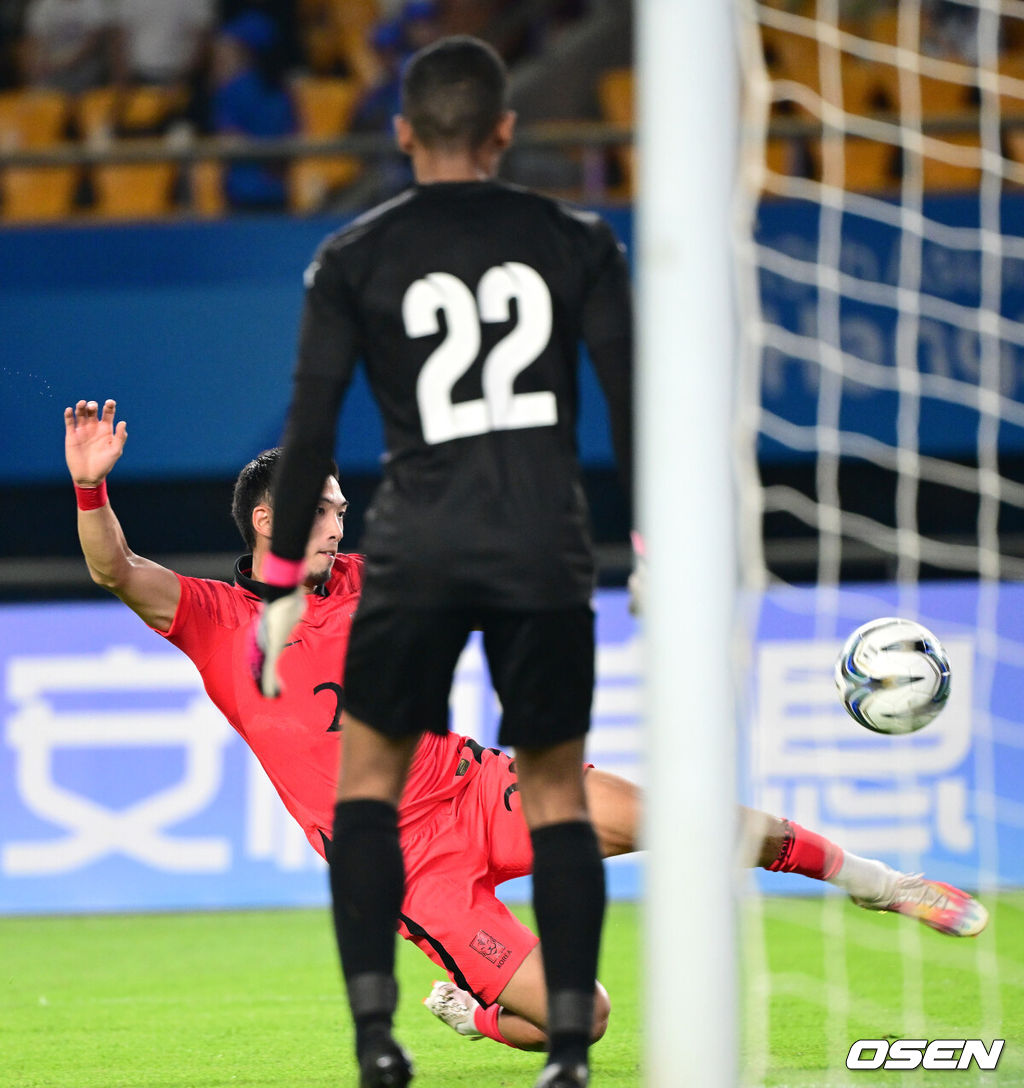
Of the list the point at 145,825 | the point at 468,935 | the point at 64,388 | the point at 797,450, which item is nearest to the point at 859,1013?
the point at 468,935

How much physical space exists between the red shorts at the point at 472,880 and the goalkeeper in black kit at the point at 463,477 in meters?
1.00

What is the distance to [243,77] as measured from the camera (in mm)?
10312

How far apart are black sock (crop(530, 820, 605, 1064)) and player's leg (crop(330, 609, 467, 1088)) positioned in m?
0.24

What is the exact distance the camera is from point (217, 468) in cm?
902

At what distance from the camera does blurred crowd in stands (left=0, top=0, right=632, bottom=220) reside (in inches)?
385

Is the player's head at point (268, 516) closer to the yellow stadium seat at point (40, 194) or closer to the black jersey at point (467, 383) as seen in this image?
the black jersey at point (467, 383)

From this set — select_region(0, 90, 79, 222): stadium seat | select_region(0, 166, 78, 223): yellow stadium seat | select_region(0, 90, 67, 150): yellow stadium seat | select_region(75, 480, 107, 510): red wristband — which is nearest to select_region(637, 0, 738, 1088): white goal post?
select_region(75, 480, 107, 510): red wristband

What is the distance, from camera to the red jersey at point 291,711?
388cm

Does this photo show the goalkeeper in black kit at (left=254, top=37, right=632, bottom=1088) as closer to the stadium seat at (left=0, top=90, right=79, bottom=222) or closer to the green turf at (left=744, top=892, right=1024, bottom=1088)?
the green turf at (left=744, top=892, right=1024, bottom=1088)

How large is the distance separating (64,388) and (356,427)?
1567mm

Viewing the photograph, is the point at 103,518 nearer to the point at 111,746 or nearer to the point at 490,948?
the point at 490,948

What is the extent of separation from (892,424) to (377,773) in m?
6.52

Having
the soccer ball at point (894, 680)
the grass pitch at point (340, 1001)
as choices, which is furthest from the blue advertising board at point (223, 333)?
the soccer ball at point (894, 680)

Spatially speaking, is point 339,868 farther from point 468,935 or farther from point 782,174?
point 782,174
